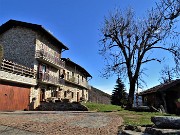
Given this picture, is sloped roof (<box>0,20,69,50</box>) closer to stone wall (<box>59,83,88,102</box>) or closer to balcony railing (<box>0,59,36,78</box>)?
balcony railing (<box>0,59,36,78</box>)

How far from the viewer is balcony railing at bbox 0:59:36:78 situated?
21.5 metres

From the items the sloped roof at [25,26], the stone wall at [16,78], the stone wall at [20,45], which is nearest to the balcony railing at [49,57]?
the stone wall at [20,45]

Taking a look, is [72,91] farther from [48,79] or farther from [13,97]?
[13,97]

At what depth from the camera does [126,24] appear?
80.2ft

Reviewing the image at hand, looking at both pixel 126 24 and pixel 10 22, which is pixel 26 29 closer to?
pixel 10 22

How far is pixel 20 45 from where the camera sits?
2697 centimetres

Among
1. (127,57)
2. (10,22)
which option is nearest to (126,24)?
(127,57)

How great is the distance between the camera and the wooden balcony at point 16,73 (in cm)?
2045

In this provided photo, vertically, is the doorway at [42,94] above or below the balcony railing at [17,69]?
below

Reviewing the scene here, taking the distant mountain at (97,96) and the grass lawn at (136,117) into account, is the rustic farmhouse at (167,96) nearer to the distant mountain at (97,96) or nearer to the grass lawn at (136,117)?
the grass lawn at (136,117)

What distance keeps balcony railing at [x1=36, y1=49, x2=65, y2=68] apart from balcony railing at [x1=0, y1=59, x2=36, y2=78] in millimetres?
2070

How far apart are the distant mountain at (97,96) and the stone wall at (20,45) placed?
26.2m

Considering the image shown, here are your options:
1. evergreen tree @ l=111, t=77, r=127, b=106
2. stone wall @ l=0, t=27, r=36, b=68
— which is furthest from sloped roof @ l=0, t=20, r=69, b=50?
evergreen tree @ l=111, t=77, r=127, b=106

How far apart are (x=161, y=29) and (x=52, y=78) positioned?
14812mm
